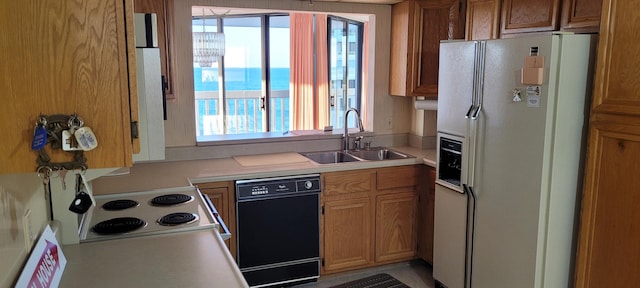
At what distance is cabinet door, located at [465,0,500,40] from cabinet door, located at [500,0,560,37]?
52 mm

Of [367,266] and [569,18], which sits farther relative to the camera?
[367,266]

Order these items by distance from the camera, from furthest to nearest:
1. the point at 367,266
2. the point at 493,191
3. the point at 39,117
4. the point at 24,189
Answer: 1. the point at 367,266
2. the point at 493,191
3. the point at 24,189
4. the point at 39,117

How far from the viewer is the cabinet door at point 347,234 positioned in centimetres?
343

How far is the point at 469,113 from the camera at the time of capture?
9.30ft

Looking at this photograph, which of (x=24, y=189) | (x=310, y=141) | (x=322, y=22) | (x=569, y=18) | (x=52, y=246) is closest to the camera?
(x=24, y=189)

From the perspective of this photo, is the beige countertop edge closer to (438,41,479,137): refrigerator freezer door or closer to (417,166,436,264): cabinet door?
(417,166,436,264): cabinet door

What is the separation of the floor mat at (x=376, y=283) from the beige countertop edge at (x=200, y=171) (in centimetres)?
82

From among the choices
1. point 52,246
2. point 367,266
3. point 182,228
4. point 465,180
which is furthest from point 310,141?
point 52,246

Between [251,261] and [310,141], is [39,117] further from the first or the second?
[310,141]

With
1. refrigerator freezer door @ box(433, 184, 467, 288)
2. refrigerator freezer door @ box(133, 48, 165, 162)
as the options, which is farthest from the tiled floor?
refrigerator freezer door @ box(133, 48, 165, 162)

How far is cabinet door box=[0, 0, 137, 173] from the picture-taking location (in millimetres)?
1009

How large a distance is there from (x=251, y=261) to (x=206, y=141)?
0.95 meters

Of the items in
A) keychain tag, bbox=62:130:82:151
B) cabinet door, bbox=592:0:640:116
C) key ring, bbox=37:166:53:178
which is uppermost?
cabinet door, bbox=592:0:640:116

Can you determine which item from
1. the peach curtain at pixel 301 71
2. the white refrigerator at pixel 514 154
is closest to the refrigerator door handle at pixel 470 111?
the white refrigerator at pixel 514 154
